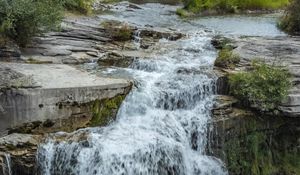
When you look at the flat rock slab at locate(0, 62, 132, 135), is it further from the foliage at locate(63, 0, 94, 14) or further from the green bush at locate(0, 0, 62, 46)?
the foliage at locate(63, 0, 94, 14)

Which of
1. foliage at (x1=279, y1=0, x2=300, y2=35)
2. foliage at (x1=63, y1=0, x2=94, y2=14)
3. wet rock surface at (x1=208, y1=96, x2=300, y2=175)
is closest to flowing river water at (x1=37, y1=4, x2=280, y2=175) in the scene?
wet rock surface at (x1=208, y1=96, x2=300, y2=175)

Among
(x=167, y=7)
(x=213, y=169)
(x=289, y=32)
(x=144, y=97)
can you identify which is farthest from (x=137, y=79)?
(x=167, y=7)

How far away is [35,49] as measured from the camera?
14.5 meters

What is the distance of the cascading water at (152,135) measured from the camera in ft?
35.7

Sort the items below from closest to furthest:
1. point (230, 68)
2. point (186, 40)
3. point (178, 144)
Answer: point (178, 144)
point (230, 68)
point (186, 40)

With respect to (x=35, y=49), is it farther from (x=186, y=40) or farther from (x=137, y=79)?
(x=186, y=40)

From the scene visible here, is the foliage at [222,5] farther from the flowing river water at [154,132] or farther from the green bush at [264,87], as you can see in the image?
the green bush at [264,87]

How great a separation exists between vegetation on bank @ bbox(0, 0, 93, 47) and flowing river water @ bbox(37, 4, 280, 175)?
1.68 meters

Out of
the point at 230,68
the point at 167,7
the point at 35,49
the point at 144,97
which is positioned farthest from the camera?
the point at 167,7

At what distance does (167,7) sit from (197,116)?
16735 millimetres

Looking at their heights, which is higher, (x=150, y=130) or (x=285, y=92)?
(x=285, y=92)

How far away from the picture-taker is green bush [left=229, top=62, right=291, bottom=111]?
39.8 feet

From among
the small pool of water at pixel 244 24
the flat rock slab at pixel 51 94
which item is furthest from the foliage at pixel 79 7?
the flat rock slab at pixel 51 94

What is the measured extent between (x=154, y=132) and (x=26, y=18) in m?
4.63
